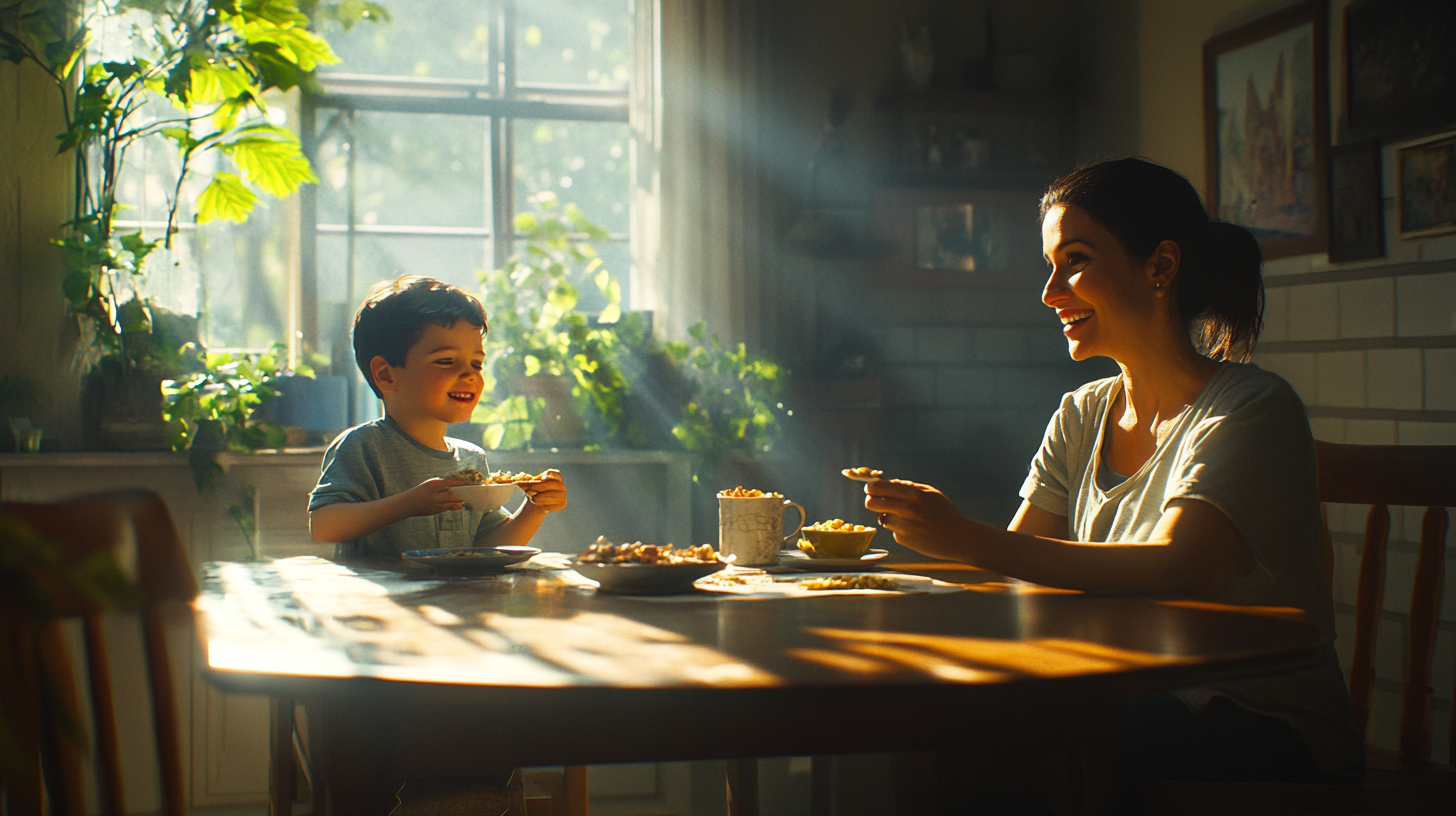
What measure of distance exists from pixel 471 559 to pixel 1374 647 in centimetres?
126

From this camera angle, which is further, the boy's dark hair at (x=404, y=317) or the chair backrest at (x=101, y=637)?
the boy's dark hair at (x=404, y=317)

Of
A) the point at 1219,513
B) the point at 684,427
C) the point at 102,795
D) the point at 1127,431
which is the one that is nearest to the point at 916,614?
the point at 1219,513

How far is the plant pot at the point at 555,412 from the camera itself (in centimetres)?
271

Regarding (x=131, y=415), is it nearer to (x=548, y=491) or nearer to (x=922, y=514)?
(x=548, y=491)

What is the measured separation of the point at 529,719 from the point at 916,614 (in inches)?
17.8

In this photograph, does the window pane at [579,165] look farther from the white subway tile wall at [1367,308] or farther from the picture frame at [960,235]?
the white subway tile wall at [1367,308]

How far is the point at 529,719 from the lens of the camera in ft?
2.55

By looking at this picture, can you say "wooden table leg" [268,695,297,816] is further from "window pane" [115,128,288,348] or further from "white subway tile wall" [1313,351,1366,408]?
"white subway tile wall" [1313,351,1366,408]

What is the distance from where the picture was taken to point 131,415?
256cm

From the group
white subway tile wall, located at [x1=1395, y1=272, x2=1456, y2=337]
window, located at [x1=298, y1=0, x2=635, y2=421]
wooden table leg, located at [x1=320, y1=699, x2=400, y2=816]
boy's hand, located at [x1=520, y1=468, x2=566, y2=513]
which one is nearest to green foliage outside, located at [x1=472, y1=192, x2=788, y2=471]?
window, located at [x1=298, y1=0, x2=635, y2=421]

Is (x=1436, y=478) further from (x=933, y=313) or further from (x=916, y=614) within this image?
(x=933, y=313)

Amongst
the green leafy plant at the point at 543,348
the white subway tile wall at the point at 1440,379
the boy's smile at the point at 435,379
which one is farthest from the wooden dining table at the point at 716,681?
the green leafy plant at the point at 543,348

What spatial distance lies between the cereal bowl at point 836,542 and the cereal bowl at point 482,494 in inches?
17.4

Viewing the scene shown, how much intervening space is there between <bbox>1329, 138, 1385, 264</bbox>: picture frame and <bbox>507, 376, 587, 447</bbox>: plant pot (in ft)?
6.47
